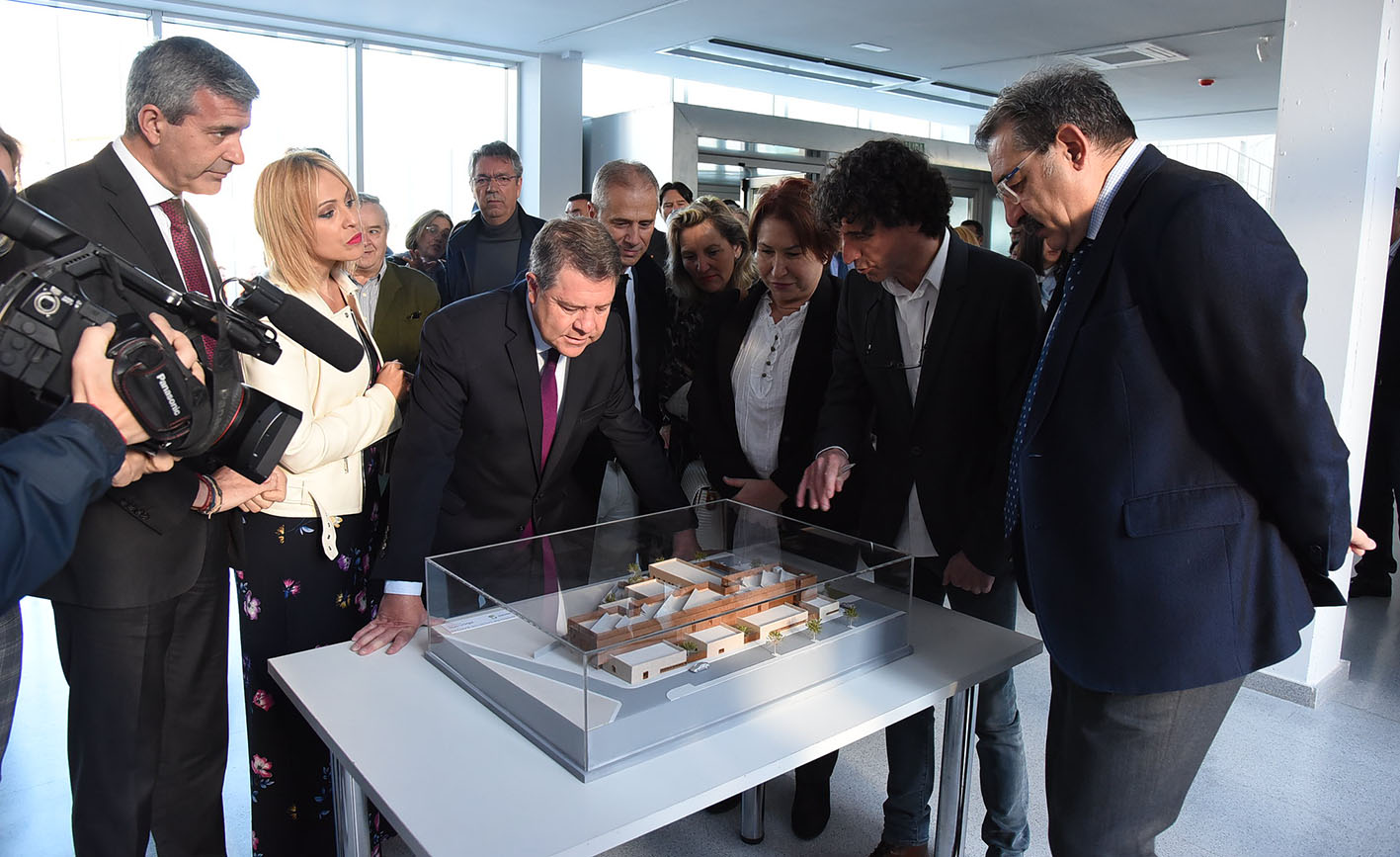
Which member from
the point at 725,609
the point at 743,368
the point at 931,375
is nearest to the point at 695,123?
the point at 743,368

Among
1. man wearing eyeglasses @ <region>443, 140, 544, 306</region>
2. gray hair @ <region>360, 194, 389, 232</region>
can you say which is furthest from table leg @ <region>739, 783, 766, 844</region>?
gray hair @ <region>360, 194, 389, 232</region>

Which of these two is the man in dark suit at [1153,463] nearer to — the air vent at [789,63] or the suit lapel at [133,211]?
the suit lapel at [133,211]

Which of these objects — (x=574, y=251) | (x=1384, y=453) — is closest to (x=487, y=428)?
(x=574, y=251)

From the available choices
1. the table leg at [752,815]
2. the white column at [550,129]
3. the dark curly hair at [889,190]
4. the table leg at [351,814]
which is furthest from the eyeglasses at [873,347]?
the white column at [550,129]

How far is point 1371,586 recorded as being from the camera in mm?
4598

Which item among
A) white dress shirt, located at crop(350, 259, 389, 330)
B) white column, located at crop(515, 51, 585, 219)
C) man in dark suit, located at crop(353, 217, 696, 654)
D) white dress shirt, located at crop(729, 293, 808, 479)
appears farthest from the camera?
white column, located at crop(515, 51, 585, 219)

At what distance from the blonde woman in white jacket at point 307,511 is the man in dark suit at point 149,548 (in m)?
0.10

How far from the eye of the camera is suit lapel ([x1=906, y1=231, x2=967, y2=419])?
2.06 m

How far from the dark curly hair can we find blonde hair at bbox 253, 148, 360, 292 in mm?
1184

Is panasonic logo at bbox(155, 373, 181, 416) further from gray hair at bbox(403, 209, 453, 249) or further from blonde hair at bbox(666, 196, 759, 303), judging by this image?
gray hair at bbox(403, 209, 453, 249)

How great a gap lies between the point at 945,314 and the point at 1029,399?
1.87 ft

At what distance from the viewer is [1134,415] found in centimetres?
135

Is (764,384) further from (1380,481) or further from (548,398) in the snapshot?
(1380,481)

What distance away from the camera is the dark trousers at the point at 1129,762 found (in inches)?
→ 55.0
